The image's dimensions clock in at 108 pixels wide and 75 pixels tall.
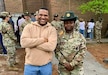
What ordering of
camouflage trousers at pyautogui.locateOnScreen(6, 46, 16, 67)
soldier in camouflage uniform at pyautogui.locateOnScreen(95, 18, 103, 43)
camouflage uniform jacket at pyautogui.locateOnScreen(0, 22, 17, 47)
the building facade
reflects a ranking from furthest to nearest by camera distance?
the building facade
soldier in camouflage uniform at pyautogui.locateOnScreen(95, 18, 103, 43)
camouflage trousers at pyautogui.locateOnScreen(6, 46, 16, 67)
camouflage uniform jacket at pyautogui.locateOnScreen(0, 22, 17, 47)

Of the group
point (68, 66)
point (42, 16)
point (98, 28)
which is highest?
point (42, 16)

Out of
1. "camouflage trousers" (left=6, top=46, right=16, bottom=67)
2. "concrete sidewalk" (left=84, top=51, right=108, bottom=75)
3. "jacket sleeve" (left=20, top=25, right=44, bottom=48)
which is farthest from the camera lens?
"camouflage trousers" (left=6, top=46, right=16, bottom=67)

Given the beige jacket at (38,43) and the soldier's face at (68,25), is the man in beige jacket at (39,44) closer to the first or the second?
the beige jacket at (38,43)

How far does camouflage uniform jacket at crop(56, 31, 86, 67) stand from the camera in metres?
3.85

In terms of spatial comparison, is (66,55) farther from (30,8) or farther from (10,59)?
(30,8)

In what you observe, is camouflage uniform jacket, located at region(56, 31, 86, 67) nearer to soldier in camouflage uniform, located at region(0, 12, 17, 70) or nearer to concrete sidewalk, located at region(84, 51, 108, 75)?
concrete sidewalk, located at region(84, 51, 108, 75)

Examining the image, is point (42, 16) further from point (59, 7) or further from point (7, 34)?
point (59, 7)

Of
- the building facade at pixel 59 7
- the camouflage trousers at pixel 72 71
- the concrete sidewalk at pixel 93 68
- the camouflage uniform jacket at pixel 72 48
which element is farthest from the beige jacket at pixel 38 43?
the building facade at pixel 59 7

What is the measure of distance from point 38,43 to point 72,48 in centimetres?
59

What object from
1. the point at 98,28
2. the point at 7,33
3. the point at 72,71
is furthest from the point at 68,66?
the point at 98,28

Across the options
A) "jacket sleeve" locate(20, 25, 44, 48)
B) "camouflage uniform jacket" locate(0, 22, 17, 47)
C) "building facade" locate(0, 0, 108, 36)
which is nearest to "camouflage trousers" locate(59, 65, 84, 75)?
"jacket sleeve" locate(20, 25, 44, 48)

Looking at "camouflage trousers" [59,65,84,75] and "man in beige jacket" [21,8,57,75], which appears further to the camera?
"camouflage trousers" [59,65,84,75]

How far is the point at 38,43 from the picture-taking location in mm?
3768

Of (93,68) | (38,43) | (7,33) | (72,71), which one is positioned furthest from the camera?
(93,68)
